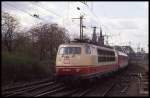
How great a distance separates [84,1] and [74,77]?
6.57m

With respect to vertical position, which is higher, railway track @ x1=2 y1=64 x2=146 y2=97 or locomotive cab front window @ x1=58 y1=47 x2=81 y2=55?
locomotive cab front window @ x1=58 y1=47 x2=81 y2=55

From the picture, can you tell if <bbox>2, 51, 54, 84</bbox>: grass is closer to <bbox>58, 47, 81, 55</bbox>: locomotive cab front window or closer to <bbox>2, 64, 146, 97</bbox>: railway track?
<bbox>2, 64, 146, 97</bbox>: railway track

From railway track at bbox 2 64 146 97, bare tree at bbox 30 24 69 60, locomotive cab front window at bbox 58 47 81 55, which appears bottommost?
railway track at bbox 2 64 146 97

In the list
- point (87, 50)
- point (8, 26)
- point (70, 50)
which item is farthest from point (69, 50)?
point (8, 26)

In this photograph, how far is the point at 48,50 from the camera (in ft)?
160

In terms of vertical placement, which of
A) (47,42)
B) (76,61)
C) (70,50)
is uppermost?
(47,42)

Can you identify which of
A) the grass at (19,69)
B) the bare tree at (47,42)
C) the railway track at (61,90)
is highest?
the bare tree at (47,42)

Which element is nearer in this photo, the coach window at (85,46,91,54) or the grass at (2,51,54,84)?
the coach window at (85,46,91,54)

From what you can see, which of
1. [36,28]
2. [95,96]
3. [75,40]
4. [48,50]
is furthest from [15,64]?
[36,28]

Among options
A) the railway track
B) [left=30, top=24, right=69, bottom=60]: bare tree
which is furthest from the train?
[left=30, top=24, right=69, bottom=60]: bare tree

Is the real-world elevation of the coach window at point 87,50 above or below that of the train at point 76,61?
above

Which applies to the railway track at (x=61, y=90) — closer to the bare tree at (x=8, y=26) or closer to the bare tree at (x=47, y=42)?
the bare tree at (x=47, y=42)

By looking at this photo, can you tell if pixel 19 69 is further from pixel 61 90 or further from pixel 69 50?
pixel 61 90

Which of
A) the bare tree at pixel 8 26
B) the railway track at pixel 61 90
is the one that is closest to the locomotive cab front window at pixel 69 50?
the railway track at pixel 61 90
